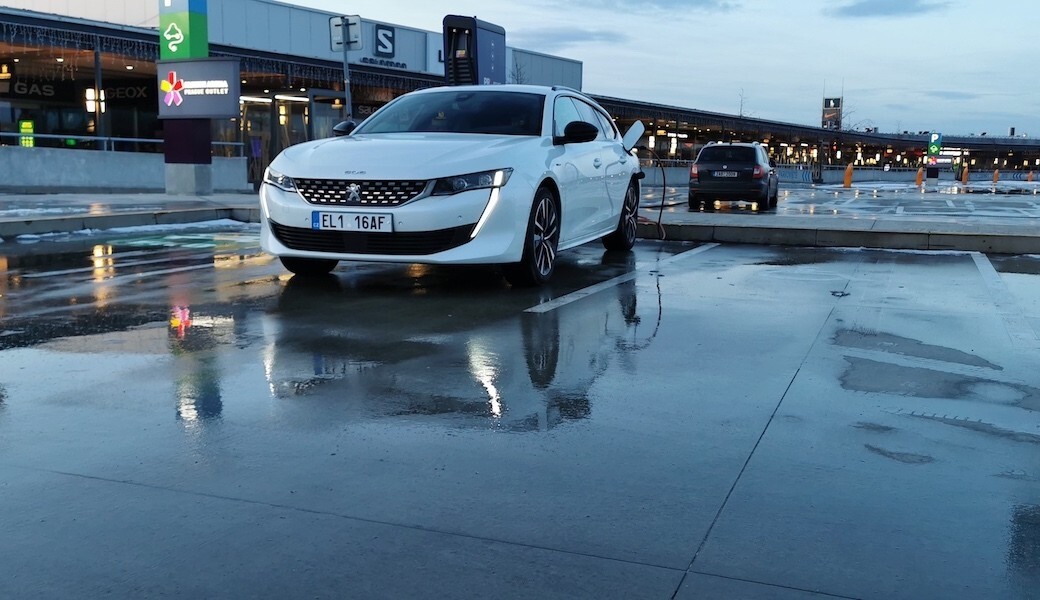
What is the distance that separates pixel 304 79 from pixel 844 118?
122038 mm

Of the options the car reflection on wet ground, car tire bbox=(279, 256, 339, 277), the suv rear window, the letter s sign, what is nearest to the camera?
the car reflection on wet ground

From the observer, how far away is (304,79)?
102 feet

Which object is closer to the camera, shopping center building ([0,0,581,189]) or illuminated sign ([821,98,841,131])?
shopping center building ([0,0,581,189])

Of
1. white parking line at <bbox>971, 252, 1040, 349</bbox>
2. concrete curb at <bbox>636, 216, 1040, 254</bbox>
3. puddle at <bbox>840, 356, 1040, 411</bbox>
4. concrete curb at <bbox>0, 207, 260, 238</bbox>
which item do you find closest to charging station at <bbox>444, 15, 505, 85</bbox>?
concrete curb at <bbox>0, 207, 260, 238</bbox>

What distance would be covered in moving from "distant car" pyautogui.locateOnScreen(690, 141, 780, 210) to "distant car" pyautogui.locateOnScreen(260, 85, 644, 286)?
43.5 feet

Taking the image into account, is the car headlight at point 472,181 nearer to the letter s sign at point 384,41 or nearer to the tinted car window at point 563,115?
the tinted car window at point 563,115

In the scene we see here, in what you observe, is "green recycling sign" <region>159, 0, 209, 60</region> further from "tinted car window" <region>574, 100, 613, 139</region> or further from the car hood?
the car hood

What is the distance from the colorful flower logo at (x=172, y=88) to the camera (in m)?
18.6

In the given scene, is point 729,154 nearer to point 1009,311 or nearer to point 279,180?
point 1009,311

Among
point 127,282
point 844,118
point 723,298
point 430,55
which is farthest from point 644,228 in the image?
point 844,118

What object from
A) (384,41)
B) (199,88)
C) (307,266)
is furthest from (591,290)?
(384,41)

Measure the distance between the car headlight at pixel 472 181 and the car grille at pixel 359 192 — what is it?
0.12m

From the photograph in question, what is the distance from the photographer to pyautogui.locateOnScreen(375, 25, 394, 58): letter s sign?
137ft

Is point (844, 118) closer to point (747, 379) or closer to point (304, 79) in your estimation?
point (304, 79)
